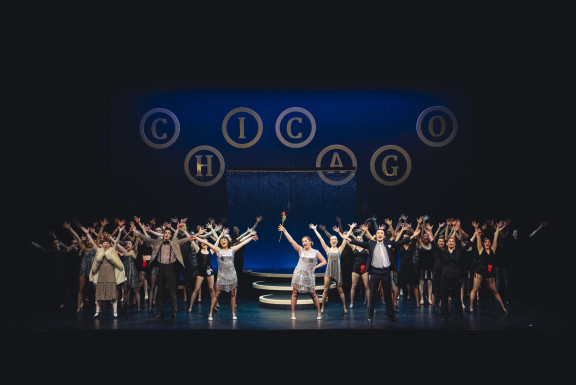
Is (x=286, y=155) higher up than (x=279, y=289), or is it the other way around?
(x=286, y=155)

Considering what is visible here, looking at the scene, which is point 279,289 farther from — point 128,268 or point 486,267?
point 486,267

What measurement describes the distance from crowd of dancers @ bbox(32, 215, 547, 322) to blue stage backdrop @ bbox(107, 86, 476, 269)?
357cm

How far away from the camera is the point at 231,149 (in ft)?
52.9

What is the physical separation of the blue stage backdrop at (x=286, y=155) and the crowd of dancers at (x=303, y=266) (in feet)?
11.7

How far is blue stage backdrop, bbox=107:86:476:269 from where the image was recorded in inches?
623

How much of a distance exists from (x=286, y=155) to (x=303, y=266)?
6790 mm

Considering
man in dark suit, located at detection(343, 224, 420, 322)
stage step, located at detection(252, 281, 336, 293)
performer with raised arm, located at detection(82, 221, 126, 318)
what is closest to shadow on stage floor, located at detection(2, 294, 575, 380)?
man in dark suit, located at detection(343, 224, 420, 322)

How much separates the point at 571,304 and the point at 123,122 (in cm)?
1238

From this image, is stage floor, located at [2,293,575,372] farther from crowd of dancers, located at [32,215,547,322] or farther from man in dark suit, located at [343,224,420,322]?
crowd of dancers, located at [32,215,547,322]

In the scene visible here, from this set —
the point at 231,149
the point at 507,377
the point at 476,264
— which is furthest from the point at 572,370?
the point at 231,149

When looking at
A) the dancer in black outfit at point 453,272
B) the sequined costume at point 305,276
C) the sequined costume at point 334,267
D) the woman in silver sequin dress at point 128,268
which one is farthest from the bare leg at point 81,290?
the dancer in black outfit at point 453,272

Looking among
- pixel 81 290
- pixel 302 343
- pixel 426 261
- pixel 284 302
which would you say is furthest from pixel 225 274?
pixel 426 261

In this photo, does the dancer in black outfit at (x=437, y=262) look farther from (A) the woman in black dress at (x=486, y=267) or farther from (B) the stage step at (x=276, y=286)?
(B) the stage step at (x=276, y=286)

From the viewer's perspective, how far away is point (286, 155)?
1620 cm
